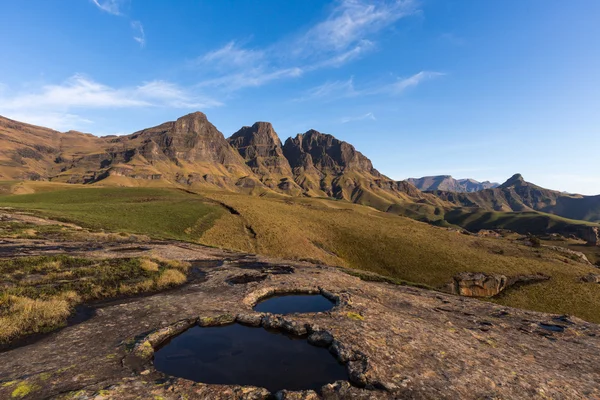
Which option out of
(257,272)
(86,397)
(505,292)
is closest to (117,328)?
(86,397)

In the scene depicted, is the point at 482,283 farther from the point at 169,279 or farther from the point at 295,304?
the point at 169,279

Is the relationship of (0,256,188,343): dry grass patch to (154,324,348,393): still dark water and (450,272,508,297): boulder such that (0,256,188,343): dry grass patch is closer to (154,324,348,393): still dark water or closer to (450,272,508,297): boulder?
(154,324,348,393): still dark water

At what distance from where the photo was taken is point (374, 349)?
1293 centimetres

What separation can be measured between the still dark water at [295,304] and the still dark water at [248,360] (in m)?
4.30

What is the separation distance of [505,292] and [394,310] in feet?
118

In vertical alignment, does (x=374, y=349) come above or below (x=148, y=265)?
above

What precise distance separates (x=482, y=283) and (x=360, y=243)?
24.1m

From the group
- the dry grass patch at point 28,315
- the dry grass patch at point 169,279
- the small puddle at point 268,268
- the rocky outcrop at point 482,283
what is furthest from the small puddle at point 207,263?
the rocky outcrop at point 482,283

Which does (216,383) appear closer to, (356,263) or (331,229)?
(356,263)

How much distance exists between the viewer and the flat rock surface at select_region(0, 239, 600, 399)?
954 centimetres

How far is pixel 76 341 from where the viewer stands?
12523 mm

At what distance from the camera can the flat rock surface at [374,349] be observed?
954 centimetres

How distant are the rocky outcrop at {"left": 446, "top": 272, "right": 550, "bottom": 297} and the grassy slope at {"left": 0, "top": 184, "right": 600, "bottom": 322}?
172cm

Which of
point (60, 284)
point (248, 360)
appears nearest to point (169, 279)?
point (60, 284)
